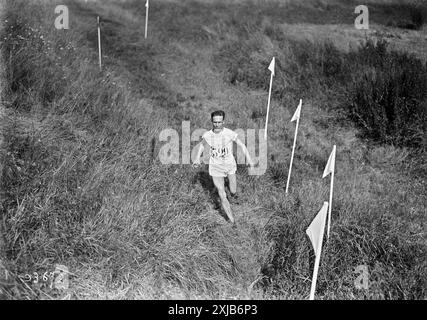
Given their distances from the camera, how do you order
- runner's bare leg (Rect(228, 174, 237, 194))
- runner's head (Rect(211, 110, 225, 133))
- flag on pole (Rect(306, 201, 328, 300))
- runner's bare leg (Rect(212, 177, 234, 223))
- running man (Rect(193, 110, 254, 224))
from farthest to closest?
runner's bare leg (Rect(228, 174, 237, 194))
runner's bare leg (Rect(212, 177, 234, 223))
running man (Rect(193, 110, 254, 224))
runner's head (Rect(211, 110, 225, 133))
flag on pole (Rect(306, 201, 328, 300))

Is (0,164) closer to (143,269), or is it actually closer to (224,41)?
(143,269)

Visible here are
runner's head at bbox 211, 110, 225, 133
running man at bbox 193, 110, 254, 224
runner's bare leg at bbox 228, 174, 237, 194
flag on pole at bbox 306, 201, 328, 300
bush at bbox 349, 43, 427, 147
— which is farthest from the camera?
bush at bbox 349, 43, 427, 147

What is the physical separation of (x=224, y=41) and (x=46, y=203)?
872 centimetres

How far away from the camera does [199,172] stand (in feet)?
19.7

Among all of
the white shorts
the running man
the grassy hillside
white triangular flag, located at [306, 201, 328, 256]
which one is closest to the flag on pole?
white triangular flag, located at [306, 201, 328, 256]

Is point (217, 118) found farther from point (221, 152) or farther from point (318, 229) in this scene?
point (318, 229)

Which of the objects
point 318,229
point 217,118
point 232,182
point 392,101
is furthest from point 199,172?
point 392,101

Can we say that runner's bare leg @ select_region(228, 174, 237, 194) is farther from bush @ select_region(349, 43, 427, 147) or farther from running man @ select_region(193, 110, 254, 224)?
bush @ select_region(349, 43, 427, 147)

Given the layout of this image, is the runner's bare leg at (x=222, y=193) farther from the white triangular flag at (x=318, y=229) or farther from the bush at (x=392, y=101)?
the bush at (x=392, y=101)

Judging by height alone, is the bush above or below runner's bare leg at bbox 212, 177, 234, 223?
above

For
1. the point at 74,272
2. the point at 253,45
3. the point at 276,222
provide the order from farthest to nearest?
the point at 253,45 < the point at 276,222 < the point at 74,272

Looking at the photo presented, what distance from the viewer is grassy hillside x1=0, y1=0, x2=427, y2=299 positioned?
391cm

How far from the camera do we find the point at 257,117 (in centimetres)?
837

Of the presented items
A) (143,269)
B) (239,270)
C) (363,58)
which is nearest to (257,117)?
(363,58)
